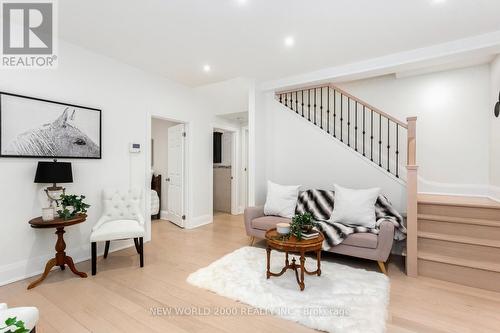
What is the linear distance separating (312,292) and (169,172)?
12.3ft

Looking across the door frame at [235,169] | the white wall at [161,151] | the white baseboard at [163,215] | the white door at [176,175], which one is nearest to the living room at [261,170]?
the white door at [176,175]

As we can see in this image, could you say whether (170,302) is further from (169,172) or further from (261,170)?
(169,172)

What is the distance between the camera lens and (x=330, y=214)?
3.46m

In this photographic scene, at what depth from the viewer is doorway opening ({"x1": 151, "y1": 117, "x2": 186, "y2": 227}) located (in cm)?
468

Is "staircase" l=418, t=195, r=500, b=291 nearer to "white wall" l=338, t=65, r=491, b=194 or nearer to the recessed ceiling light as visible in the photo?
"white wall" l=338, t=65, r=491, b=194

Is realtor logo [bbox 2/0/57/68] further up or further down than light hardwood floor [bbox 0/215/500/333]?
further up

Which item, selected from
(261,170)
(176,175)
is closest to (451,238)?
(261,170)

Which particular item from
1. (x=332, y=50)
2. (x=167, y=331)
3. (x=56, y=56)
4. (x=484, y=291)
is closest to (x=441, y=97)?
(x=332, y=50)

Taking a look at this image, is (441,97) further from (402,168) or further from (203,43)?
(203,43)

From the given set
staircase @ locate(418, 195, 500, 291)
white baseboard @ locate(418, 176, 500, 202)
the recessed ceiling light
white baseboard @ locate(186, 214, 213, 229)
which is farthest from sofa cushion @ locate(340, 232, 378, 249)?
white baseboard @ locate(186, 214, 213, 229)

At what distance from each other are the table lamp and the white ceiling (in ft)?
4.98

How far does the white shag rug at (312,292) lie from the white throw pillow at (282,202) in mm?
774

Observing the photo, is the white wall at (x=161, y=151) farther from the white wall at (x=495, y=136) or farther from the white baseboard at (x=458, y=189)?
the white wall at (x=495, y=136)

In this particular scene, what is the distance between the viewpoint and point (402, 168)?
4.02 meters
